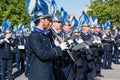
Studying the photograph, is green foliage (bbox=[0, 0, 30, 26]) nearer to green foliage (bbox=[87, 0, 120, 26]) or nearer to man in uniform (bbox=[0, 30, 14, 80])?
green foliage (bbox=[87, 0, 120, 26])

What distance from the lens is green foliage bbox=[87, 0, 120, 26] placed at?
41594 millimetres

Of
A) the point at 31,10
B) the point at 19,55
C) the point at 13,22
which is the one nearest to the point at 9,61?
the point at 19,55

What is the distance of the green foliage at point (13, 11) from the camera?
41594mm

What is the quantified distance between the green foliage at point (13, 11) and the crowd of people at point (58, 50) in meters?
26.3

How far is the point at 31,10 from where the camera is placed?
196 inches

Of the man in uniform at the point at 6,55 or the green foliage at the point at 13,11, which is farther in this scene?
the green foliage at the point at 13,11

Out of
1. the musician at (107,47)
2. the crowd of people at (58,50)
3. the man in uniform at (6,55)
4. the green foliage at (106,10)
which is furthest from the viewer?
the green foliage at (106,10)

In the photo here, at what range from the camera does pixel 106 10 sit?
42.0 meters

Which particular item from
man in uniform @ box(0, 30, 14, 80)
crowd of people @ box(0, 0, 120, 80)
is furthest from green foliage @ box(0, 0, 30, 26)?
man in uniform @ box(0, 30, 14, 80)

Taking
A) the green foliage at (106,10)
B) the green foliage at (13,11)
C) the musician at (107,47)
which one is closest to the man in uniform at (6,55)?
the musician at (107,47)

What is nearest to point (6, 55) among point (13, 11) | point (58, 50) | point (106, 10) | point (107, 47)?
point (107, 47)

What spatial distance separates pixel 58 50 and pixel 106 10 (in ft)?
124

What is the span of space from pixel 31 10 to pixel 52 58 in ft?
2.51

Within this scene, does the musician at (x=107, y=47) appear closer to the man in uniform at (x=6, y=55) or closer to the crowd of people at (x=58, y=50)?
the crowd of people at (x=58, y=50)
